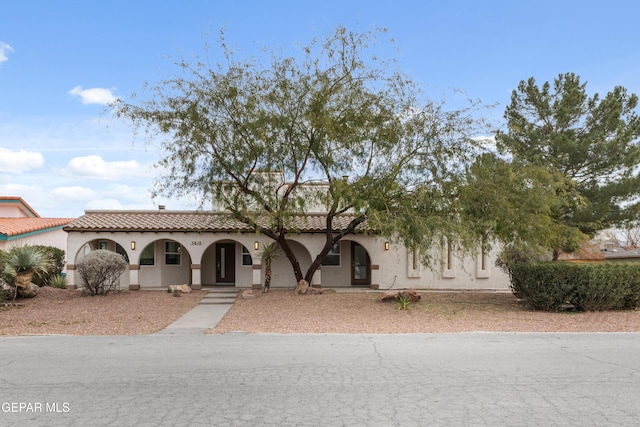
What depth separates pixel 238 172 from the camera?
656 inches

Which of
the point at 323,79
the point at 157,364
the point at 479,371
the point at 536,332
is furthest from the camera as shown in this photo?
the point at 323,79

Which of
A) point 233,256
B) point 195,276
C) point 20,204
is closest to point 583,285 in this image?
point 195,276

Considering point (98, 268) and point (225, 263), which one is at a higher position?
point (98, 268)

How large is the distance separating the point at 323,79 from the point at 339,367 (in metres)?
9.86

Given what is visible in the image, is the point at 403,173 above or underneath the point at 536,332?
above

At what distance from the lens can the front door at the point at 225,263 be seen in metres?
23.4

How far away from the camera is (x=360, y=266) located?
2291 cm

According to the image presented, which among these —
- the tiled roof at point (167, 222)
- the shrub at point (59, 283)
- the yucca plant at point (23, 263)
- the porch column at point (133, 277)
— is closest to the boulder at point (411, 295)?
the tiled roof at point (167, 222)

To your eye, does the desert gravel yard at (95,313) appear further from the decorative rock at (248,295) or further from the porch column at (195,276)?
the decorative rock at (248,295)

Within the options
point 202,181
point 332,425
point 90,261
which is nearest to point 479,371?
point 332,425

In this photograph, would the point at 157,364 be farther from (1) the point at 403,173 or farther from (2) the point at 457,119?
(2) the point at 457,119

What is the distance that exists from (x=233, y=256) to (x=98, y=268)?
22.1ft

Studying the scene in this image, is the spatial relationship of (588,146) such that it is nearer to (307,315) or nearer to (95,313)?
(307,315)

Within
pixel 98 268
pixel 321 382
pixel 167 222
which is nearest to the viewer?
pixel 321 382
